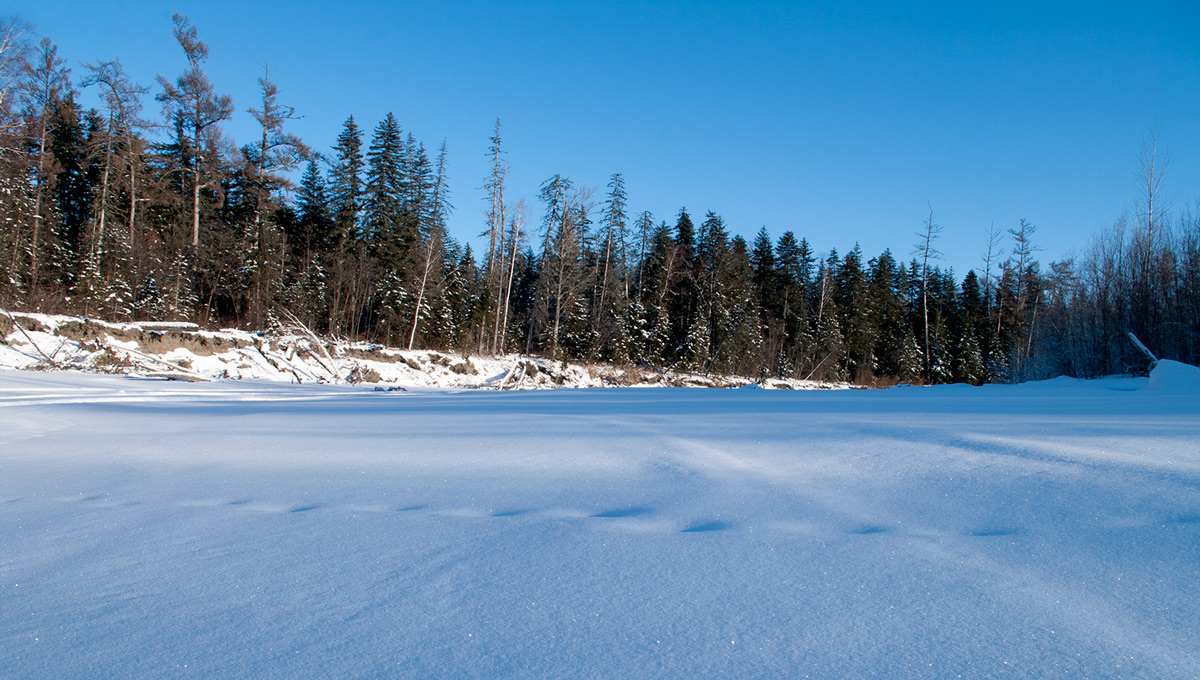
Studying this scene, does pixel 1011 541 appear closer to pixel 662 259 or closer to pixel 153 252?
pixel 153 252

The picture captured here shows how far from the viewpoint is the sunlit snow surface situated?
112cm

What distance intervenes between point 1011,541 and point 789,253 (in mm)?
42588

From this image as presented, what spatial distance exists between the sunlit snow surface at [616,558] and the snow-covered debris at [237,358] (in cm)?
1171

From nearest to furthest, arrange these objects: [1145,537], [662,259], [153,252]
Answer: [1145,537]
[153,252]
[662,259]

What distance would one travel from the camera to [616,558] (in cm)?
158

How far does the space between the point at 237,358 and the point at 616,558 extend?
646 inches

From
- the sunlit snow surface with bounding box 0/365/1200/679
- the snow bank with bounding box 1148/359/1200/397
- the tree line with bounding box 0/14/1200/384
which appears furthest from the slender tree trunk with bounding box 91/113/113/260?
the snow bank with bounding box 1148/359/1200/397

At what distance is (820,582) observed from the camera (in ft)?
4.64

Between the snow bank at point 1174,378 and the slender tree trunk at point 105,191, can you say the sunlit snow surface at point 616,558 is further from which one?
the slender tree trunk at point 105,191

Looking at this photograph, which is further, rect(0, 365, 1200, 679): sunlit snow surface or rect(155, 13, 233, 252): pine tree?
rect(155, 13, 233, 252): pine tree

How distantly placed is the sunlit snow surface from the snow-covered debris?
461 inches

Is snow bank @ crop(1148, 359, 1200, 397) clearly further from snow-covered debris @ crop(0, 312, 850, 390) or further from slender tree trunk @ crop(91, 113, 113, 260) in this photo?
slender tree trunk @ crop(91, 113, 113, 260)

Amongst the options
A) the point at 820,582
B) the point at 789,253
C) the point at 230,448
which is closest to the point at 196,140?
the point at 230,448

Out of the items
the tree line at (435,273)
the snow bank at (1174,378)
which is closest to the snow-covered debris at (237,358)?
the tree line at (435,273)
